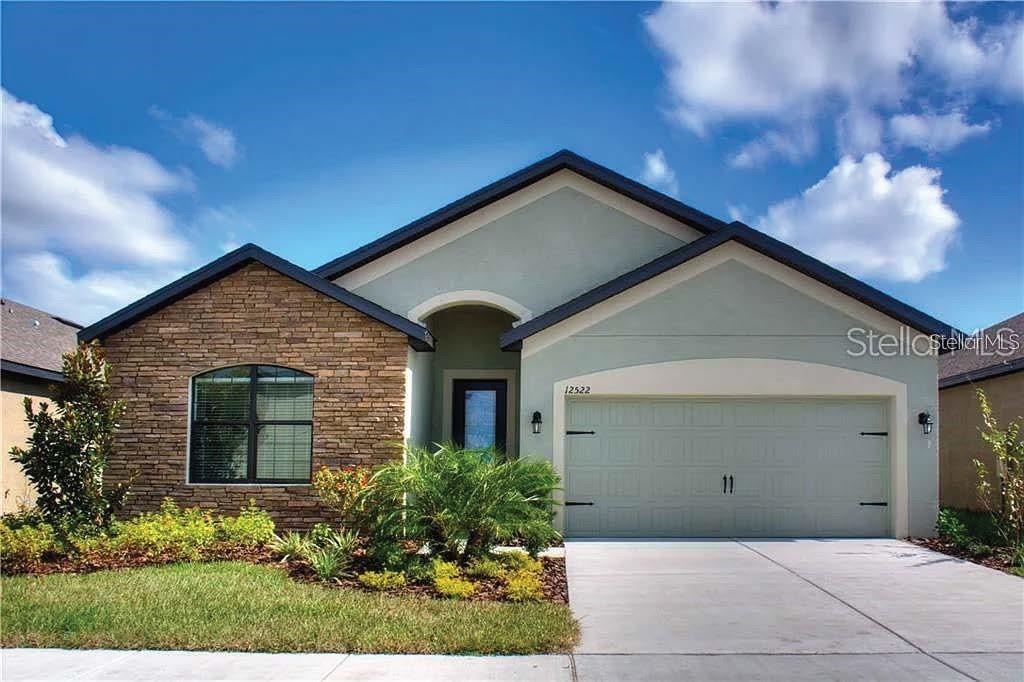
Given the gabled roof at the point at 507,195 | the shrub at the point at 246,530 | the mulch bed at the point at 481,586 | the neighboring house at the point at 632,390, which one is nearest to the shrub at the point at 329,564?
the mulch bed at the point at 481,586

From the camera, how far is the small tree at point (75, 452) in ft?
37.7

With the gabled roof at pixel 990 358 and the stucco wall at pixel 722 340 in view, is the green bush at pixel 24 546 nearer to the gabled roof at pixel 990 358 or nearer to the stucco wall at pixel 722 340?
the stucco wall at pixel 722 340

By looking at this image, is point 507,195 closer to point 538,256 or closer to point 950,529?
point 538,256

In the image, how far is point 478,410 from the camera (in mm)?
16734

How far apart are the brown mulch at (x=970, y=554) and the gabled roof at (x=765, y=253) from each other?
10.7 feet

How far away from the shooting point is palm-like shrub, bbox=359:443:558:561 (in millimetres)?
10398

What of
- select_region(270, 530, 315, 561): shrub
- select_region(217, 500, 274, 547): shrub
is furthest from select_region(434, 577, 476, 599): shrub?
select_region(217, 500, 274, 547): shrub

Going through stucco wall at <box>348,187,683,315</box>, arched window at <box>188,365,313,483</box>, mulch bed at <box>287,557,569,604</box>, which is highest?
stucco wall at <box>348,187,683,315</box>

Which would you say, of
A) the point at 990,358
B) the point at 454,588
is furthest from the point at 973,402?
the point at 454,588

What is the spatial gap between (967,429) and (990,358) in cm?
163

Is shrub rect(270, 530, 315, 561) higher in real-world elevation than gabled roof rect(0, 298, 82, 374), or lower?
lower

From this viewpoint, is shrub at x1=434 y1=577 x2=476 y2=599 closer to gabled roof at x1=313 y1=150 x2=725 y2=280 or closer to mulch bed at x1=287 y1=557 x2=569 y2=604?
mulch bed at x1=287 y1=557 x2=569 y2=604

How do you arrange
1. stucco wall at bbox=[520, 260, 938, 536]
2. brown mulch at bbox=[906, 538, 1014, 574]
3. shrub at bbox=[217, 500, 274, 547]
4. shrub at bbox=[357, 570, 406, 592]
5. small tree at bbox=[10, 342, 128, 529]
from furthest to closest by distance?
1. stucco wall at bbox=[520, 260, 938, 536]
2. shrub at bbox=[217, 500, 274, 547]
3. small tree at bbox=[10, 342, 128, 529]
4. brown mulch at bbox=[906, 538, 1014, 574]
5. shrub at bbox=[357, 570, 406, 592]

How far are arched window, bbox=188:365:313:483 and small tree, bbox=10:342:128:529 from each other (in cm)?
162
